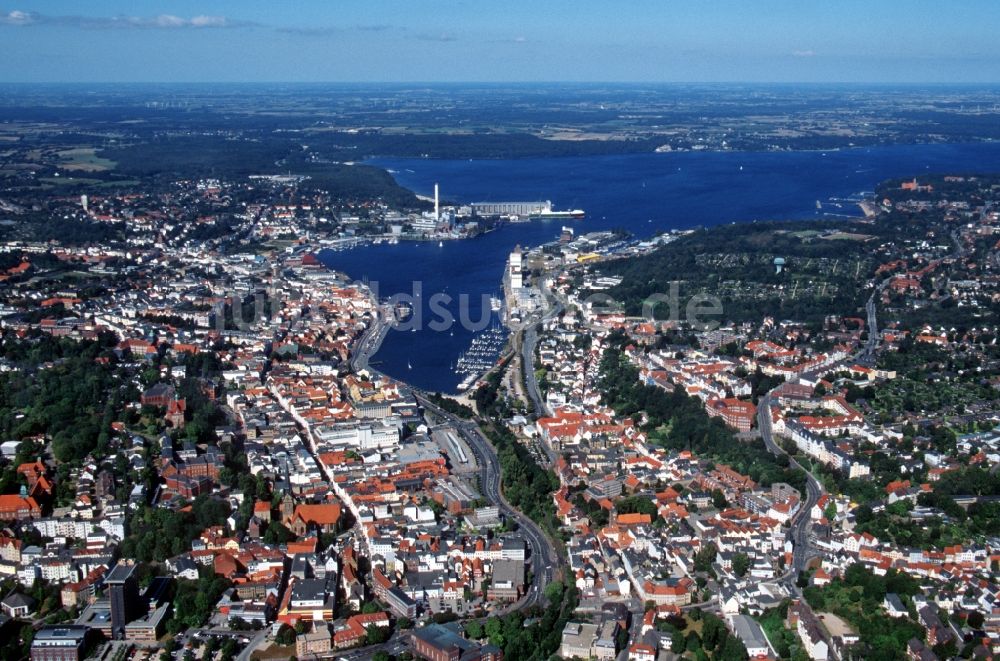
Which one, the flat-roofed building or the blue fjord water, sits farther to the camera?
the blue fjord water

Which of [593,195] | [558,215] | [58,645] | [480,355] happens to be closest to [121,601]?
[58,645]

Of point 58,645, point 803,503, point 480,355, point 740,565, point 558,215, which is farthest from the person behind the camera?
point 558,215

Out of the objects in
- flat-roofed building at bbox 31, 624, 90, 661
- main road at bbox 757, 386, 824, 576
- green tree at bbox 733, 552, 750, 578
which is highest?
green tree at bbox 733, 552, 750, 578

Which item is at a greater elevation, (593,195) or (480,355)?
(593,195)

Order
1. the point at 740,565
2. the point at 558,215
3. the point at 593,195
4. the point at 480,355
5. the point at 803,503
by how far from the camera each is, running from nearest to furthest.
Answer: the point at 740,565
the point at 803,503
the point at 480,355
the point at 558,215
the point at 593,195

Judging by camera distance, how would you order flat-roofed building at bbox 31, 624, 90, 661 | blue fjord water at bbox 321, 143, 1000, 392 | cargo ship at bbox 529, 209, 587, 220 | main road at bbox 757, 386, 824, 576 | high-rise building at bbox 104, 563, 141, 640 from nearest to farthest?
1. flat-roofed building at bbox 31, 624, 90, 661
2. high-rise building at bbox 104, 563, 141, 640
3. main road at bbox 757, 386, 824, 576
4. blue fjord water at bbox 321, 143, 1000, 392
5. cargo ship at bbox 529, 209, 587, 220

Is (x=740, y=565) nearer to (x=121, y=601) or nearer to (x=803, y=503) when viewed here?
(x=803, y=503)

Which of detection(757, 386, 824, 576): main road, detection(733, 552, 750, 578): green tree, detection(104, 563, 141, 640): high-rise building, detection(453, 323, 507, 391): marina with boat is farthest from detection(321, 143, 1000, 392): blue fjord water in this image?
detection(104, 563, 141, 640): high-rise building

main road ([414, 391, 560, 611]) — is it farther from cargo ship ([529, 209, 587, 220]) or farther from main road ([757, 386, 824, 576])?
cargo ship ([529, 209, 587, 220])
